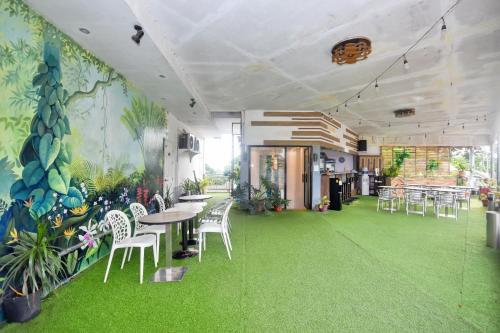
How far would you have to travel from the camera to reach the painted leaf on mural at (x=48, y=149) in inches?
109

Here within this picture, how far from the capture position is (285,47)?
12.9 feet

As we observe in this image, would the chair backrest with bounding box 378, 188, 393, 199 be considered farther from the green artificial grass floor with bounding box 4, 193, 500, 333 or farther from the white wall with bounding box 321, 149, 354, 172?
the white wall with bounding box 321, 149, 354, 172

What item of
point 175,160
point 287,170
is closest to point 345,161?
point 287,170

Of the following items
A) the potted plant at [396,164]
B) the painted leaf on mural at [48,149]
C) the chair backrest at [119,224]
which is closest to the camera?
the painted leaf on mural at [48,149]

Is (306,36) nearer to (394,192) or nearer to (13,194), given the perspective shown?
(13,194)

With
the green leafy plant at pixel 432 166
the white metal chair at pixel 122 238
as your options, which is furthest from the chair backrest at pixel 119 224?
the green leafy plant at pixel 432 166

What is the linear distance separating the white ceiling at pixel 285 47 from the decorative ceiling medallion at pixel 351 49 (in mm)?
115

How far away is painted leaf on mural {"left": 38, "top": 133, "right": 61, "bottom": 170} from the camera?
277 cm

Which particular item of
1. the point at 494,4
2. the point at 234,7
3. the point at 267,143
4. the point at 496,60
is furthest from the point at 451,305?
the point at 267,143

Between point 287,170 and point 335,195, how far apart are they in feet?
6.11

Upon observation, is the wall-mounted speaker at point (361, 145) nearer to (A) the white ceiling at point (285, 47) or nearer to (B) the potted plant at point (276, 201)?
(A) the white ceiling at point (285, 47)

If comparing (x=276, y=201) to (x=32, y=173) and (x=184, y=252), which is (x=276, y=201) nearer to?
(x=184, y=252)

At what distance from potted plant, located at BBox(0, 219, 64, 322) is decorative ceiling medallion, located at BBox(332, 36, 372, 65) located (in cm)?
454

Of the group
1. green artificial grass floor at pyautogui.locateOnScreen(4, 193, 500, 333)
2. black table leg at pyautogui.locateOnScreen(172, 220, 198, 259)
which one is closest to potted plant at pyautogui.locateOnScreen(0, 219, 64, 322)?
green artificial grass floor at pyautogui.locateOnScreen(4, 193, 500, 333)
